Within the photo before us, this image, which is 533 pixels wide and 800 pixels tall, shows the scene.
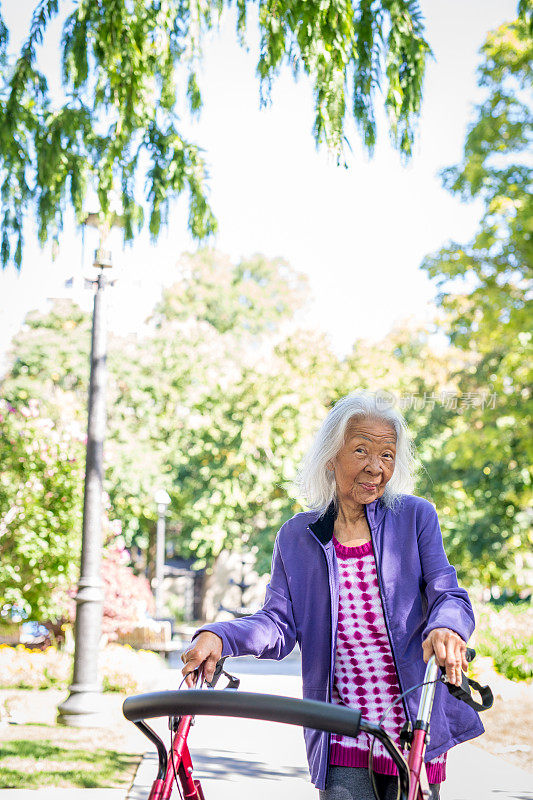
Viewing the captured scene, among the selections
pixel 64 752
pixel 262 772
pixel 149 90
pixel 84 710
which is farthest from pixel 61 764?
pixel 149 90

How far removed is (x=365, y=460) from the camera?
2.54 m

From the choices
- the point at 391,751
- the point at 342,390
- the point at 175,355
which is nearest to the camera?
the point at 391,751

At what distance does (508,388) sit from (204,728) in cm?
786

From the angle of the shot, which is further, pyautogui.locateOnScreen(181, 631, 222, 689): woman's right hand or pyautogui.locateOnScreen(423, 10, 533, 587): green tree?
pyautogui.locateOnScreen(423, 10, 533, 587): green tree

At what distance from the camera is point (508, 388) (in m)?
14.5

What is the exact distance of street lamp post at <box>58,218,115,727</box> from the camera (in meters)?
8.30

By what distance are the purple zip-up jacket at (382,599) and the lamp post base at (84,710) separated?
246 inches

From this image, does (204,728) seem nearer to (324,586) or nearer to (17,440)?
(17,440)

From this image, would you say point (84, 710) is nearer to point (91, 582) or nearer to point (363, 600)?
point (91, 582)

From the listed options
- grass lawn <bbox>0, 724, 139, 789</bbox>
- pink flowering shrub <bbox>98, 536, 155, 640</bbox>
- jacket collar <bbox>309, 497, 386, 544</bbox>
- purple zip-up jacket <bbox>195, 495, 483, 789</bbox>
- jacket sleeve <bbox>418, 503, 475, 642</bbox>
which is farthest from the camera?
pink flowering shrub <bbox>98, 536, 155, 640</bbox>

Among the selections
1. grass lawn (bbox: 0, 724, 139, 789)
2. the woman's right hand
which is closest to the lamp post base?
grass lawn (bbox: 0, 724, 139, 789)

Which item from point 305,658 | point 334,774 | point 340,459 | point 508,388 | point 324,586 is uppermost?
point 508,388

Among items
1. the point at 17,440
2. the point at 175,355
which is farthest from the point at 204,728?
the point at 175,355

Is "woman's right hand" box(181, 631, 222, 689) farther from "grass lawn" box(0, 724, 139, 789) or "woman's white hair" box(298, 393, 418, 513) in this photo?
"grass lawn" box(0, 724, 139, 789)
